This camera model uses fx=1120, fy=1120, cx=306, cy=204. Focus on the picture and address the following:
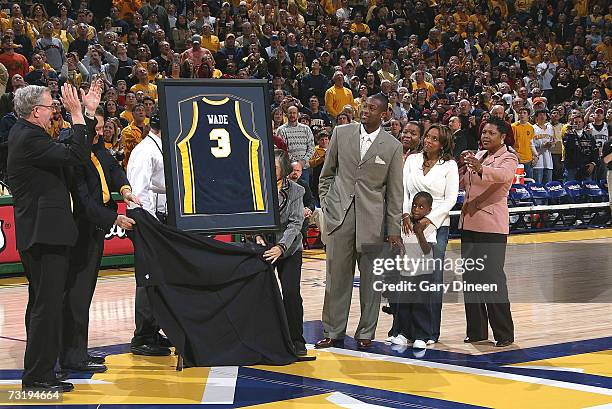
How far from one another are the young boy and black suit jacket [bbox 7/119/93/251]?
3105mm

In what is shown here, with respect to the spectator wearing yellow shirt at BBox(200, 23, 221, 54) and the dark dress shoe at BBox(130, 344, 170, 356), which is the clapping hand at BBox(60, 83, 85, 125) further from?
the spectator wearing yellow shirt at BBox(200, 23, 221, 54)

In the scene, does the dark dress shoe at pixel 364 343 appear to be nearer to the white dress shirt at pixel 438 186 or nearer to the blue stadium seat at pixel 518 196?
the white dress shirt at pixel 438 186

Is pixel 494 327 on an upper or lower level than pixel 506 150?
lower

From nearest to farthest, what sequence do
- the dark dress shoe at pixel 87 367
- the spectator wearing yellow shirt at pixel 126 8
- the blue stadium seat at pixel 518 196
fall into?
the dark dress shoe at pixel 87 367, the blue stadium seat at pixel 518 196, the spectator wearing yellow shirt at pixel 126 8

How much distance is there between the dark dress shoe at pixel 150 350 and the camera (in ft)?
29.5

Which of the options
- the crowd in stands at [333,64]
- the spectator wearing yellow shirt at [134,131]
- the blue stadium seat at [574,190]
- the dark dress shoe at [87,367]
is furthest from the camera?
the blue stadium seat at [574,190]

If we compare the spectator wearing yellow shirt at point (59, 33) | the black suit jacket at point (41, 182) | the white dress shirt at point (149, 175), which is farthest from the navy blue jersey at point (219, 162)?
the spectator wearing yellow shirt at point (59, 33)

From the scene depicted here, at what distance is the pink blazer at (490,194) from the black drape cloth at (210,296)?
75.9 inches

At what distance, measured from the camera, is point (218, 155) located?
8.45 meters

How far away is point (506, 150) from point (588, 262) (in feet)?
20.2

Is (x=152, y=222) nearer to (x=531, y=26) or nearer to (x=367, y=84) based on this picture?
(x=367, y=84)

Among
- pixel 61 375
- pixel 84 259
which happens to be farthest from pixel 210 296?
pixel 61 375

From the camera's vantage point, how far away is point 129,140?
50.5 ft

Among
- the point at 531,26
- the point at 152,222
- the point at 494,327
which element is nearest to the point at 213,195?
the point at 152,222
